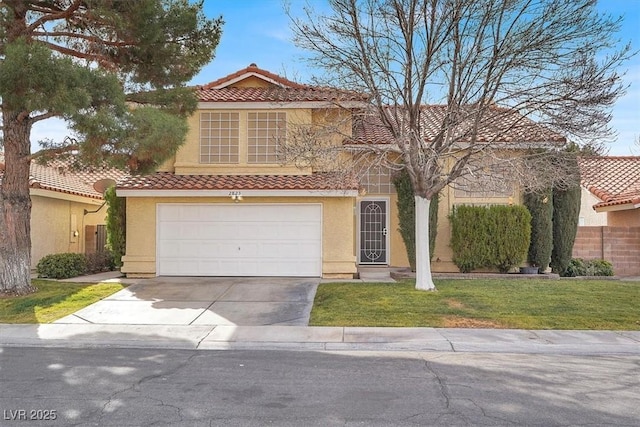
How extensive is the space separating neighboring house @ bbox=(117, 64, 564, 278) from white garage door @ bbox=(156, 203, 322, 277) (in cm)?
3

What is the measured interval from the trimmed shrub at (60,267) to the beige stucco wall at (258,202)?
1.65m

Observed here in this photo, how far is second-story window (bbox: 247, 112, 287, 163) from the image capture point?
50.6ft

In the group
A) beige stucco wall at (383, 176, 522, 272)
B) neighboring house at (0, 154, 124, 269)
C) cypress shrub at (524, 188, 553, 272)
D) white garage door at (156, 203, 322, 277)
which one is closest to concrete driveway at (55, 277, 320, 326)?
white garage door at (156, 203, 322, 277)

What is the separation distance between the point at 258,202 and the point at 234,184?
0.88m

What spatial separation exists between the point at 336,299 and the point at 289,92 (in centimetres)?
706

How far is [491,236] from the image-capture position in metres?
15.2

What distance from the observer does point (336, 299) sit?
1122cm

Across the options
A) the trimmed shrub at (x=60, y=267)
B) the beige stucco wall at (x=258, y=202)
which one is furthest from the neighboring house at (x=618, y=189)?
the trimmed shrub at (x=60, y=267)

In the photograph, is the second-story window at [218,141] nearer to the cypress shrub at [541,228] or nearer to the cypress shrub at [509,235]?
the cypress shrub at [509,235]

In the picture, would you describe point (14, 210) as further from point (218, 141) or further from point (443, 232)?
point (443, 232)

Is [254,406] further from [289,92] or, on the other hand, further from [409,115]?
[289,92]

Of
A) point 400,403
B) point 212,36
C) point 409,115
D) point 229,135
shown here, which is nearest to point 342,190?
point 409,115

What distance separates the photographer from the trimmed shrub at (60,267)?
47.8 feet

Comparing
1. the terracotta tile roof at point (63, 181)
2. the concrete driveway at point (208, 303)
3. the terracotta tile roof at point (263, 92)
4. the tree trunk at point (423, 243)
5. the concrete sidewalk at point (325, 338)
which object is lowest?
the concrete sidewalk at point (325, 338)
